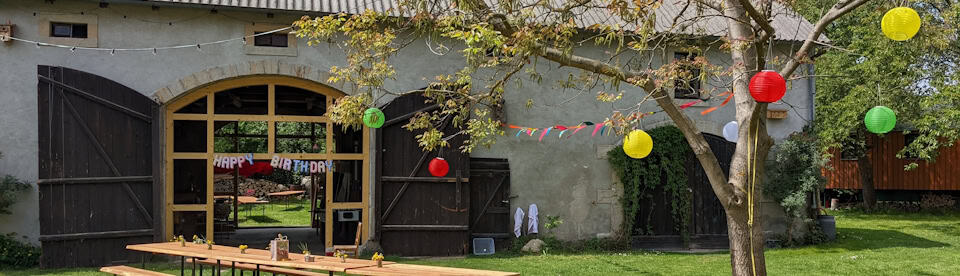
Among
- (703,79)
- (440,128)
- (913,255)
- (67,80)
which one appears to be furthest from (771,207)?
(67,80)

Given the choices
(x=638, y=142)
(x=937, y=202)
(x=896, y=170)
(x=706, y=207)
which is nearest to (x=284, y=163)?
(x=638, y=142)

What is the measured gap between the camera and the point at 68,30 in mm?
10211

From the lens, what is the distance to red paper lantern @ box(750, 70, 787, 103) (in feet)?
19.0

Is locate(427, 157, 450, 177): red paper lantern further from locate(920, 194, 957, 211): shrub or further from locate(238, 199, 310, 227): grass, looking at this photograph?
locate(920, 194, 957, 211): shrub

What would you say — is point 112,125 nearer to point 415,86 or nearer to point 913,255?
point 415,86

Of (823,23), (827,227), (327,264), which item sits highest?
(823,23)

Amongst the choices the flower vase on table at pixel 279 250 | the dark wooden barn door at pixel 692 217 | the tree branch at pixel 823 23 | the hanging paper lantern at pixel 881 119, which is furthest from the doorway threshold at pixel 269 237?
the hanging paper lantern at pixel 881 119

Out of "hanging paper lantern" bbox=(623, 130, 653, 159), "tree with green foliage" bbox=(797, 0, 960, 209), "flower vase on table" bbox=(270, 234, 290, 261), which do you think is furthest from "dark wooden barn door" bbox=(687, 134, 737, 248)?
"flower vase on table" bbox=(270, 234, 290, 261)

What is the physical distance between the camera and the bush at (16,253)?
9852mm

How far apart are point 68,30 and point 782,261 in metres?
10.5

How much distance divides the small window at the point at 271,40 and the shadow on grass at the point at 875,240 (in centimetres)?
939

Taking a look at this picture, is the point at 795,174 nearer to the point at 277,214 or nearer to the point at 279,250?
the point at 279,250

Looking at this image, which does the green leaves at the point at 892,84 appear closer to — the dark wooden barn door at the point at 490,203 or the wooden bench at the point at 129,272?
the dark wooden barn door at the point at 490,203

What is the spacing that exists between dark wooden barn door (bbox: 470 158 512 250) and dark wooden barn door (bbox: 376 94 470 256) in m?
0.33
